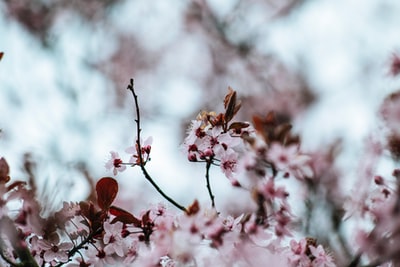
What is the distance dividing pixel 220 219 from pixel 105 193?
11.7 inches

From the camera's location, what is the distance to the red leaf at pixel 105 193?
3.62 feet

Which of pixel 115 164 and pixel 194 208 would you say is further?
pixel 115 164

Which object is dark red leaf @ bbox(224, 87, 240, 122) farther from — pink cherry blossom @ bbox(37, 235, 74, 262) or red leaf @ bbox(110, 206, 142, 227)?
pink cherry blossom @ bbox(37, 235, 74, 262)

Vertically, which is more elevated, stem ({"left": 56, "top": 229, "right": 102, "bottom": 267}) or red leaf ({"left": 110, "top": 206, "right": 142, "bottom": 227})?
red leaf ({"left": 110, "top": 206, "right": 142, "bottom": 227})

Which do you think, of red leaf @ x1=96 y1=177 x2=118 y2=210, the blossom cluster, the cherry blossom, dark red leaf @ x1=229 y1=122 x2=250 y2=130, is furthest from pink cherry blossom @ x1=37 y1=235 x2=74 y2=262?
dark red leaf @ x1=229 y1=122 x2=250 y2=130

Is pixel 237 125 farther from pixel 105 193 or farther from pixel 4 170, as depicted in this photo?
pixel 4 170

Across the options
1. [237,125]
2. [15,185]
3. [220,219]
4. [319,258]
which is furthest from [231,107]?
[15,185]

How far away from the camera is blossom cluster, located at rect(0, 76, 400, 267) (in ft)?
2.77

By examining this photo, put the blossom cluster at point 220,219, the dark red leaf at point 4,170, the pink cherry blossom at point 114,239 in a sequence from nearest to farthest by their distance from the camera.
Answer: the blossom cluster at point 220,219
the dark red leaf at point 4,170
the pink cherry blossom at point 114,239

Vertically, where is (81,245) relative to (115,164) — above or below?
below

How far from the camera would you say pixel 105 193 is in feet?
3.62

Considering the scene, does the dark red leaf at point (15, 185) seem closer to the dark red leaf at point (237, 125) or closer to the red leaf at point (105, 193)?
the red leaf at point (105, 193)

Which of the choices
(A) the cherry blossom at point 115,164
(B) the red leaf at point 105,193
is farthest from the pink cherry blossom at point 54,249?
(A) the cherry blossom at point 115,164

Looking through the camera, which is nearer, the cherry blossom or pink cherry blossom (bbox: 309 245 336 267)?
pink cherry blossom (bbox: 309 245 336 267)
